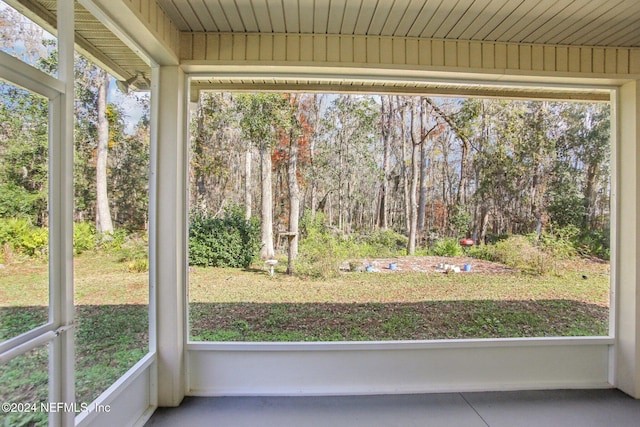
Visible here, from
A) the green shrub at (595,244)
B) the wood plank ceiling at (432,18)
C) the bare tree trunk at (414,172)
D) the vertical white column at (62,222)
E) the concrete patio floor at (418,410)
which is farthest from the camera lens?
the bare tree trunk at (414,172)

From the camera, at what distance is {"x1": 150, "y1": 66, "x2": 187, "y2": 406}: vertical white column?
89.1 inches

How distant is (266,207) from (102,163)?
1713 millimetres

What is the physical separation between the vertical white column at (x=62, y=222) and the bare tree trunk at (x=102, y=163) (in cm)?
35

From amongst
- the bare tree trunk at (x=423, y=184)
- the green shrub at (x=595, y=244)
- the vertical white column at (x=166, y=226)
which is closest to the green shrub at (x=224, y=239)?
the vertical white column at (x=166, y=226)

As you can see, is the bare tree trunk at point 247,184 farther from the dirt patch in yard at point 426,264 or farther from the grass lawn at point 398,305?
the dirt patch in yard at point 426,264

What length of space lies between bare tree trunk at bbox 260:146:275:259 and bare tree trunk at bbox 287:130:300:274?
213mm

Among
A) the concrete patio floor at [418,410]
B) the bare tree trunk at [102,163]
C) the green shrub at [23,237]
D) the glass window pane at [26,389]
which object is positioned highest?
the bare tree trunk at [102,163]

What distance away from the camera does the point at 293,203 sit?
3.42m

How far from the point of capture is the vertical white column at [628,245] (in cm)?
247

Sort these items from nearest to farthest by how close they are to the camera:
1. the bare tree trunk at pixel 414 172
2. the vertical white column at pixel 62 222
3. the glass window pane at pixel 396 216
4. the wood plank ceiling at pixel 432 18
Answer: the vertical white column at pixel 62 222, the wood plank ceiling at pixel 432 18, the glass window pane at pixel 396 216, the bare tree trunk at pixel 414 172

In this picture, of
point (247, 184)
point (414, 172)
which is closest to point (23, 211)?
point (247, 184)

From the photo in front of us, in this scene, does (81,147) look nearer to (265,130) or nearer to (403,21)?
(265,130)

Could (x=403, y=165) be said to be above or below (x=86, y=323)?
above

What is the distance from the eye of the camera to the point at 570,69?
246cm
